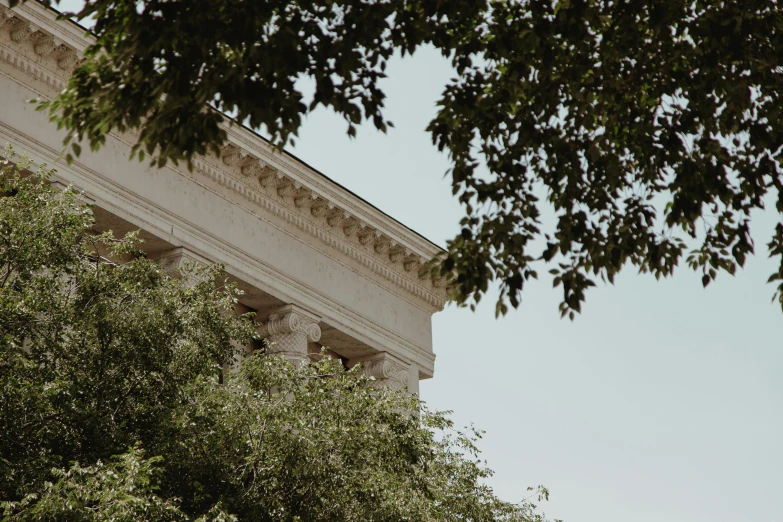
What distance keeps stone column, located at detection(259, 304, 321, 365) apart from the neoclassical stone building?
3 cm

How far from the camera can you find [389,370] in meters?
29.8

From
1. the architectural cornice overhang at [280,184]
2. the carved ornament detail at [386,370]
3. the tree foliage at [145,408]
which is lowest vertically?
the tree foliage at [145,408]

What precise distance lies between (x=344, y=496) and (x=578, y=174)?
22.2ft

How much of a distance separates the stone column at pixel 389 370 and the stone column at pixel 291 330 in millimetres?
2392

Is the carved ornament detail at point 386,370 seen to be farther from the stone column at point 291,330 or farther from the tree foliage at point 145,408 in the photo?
the tree foliage at point 145,408

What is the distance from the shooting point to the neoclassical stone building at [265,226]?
21922 millimetres

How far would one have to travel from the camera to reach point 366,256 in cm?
2928

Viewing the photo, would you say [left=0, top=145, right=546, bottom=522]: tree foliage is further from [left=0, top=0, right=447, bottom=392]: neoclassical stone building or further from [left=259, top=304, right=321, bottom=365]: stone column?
[left=259, top=304, right=321, bottom=365]: stone column

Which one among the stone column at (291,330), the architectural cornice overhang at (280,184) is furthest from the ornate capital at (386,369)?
the stone column at (291,330)

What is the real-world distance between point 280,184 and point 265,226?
97cm

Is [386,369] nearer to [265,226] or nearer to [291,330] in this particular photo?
[291,330]

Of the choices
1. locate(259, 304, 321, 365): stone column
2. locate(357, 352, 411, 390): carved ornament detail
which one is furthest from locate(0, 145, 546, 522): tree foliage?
locate(357, 352, 411, 390): carved ornament detail

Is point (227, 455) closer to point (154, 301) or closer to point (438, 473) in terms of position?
point (154, 301)

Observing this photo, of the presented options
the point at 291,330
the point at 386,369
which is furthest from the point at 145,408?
the point at 386,369
